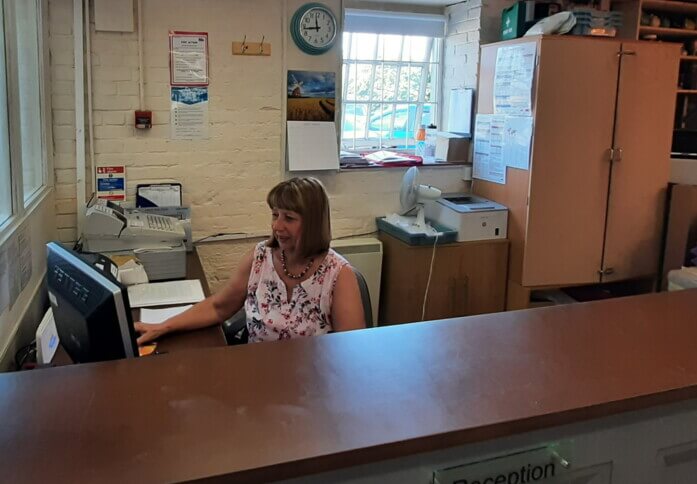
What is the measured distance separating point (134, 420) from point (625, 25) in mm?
4184

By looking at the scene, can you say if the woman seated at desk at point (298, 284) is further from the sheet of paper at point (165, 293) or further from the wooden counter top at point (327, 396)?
the wooden counter top at point (327, 396)

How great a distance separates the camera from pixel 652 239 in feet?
13.1

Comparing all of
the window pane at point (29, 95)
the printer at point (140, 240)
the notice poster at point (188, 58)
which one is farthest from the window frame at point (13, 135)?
the notice poster at point (188, 58)

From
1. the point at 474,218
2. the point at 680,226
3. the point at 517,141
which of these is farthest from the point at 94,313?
the point at 680,226

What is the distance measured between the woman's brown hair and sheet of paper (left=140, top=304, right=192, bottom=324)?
1.81ft

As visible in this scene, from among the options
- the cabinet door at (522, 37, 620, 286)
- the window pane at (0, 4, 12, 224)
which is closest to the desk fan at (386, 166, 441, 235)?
the cabinet door at (522, 37, 620, 286)

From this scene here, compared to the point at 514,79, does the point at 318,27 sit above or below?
above

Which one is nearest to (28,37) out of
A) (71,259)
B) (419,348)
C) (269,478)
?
(71,259)

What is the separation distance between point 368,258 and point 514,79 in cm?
132

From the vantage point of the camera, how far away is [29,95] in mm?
2820

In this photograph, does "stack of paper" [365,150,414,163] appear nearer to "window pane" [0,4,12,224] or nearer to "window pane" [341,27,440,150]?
"window pane" [341,27,440,150]

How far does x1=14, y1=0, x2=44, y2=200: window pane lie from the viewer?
2643mm

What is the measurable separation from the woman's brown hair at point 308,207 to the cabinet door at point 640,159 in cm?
229

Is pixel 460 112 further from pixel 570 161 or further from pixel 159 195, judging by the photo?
pixel 159 195
